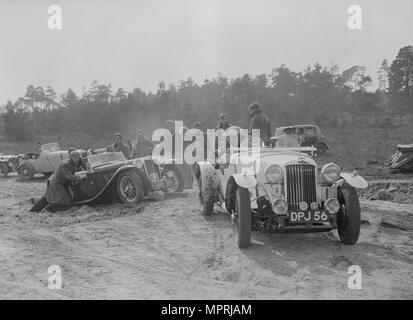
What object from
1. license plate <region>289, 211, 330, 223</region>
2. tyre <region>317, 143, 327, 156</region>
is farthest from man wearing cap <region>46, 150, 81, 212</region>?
tyre <region>317, 143, 327, 156</region>

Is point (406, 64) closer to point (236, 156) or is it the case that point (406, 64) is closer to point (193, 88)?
point (193, 88)

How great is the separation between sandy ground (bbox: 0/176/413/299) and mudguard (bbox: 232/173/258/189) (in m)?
0.88

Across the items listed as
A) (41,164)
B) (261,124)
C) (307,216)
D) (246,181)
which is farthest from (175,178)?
(41,164)

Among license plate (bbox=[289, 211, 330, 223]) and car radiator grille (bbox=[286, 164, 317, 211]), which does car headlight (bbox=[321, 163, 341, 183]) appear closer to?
car radiator grille (bbox=[286, 164, 317, 211])

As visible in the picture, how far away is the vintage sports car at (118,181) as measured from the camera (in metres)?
10.6

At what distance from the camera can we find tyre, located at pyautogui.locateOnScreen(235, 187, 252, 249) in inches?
251

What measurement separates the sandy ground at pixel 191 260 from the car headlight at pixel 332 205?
56 cm

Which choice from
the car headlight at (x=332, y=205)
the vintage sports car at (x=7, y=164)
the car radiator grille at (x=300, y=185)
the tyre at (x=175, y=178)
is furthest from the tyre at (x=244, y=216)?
the vintage sports car at (x=7, y=164)

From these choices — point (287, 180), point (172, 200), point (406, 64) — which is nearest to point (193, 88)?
point (406, 64)

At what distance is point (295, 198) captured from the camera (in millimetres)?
6453

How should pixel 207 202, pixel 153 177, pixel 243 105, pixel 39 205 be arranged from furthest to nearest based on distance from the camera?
pixel 243 105
pixel 153 177
pixel 39 205
pixel 207 202

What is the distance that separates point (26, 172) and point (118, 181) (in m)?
9.75

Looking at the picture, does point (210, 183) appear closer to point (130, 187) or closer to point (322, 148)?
point (130, 187)
